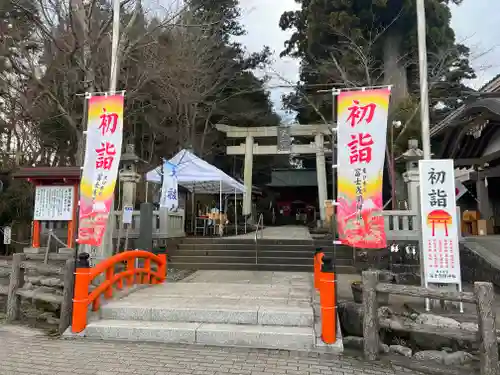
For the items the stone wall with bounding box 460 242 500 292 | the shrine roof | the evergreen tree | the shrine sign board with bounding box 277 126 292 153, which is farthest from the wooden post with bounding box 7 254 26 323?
the shrine sign board with bounding box 277 126 292 153

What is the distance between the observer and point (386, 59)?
18906 mm

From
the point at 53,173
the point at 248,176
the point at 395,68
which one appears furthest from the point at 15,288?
the point at 395,68

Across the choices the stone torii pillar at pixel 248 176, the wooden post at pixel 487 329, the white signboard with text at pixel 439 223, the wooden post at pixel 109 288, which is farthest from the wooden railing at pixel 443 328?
the stone torii pillar at pixel 248 176

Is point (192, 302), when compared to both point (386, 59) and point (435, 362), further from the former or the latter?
point (386, 59)

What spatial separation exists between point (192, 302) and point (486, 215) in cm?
1201

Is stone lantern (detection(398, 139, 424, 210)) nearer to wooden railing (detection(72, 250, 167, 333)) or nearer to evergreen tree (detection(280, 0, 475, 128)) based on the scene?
wooden railing (detection(72, 250, 167, 333))

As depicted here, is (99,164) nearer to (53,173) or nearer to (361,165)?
(53,173)

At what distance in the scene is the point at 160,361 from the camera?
4.24 m

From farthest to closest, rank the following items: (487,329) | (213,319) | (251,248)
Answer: (251,248)
(213,319)
(487,329)

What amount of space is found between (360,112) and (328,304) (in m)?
2.80

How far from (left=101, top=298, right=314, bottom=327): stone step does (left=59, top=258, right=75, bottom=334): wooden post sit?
46cm

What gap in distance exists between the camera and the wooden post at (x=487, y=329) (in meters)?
3.87

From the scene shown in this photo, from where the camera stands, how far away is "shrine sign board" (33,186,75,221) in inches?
382

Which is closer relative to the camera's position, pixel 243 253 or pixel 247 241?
pixel 243 253
